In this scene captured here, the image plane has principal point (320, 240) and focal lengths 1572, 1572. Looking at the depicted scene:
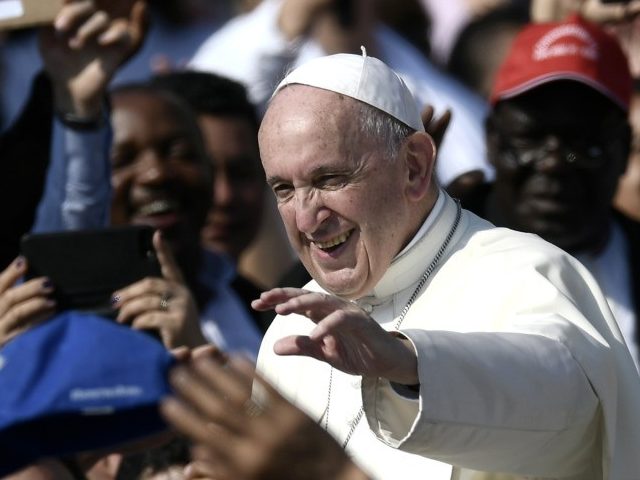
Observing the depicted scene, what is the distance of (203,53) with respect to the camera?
6449 millimetres

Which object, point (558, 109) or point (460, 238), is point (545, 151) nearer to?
point (558, 109)

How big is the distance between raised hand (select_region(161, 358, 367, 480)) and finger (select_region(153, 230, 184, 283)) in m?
2.27

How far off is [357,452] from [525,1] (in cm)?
334

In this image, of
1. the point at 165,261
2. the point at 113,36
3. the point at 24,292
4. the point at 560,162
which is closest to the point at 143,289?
the point at 165,261

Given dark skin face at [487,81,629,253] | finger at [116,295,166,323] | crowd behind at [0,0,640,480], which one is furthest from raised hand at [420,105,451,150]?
finger at [116,295,166,323]

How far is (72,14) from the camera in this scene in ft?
17.5

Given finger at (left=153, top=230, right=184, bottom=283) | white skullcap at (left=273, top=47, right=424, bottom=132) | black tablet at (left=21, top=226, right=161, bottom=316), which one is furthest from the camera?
finger at (left=153, top=230, right=184, bottom=283)

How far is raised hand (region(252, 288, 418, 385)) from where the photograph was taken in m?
2.72

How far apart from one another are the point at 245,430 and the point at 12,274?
2255mm

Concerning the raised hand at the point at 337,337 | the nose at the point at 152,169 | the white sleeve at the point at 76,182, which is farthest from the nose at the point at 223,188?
the raised hand at the point at 337,337

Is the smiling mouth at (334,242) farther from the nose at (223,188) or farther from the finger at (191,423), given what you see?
the nose at (223,188)

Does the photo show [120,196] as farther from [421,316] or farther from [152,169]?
[421,316]

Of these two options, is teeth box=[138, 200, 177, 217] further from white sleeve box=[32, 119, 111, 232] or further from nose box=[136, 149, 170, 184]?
white sleeve box=[32, 119, 111, 232]

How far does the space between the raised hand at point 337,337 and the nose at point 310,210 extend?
2.42ft
